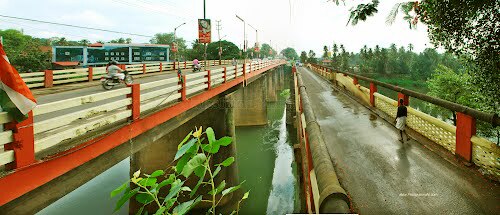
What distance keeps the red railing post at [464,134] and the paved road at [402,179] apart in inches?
13.1

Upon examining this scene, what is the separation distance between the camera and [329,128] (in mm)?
8406

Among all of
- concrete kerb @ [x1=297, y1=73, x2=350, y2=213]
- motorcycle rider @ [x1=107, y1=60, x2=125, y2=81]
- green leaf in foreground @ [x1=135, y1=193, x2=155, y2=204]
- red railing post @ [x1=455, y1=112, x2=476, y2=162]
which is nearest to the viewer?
concrete kerb @ [x1=297, y1=73, x2=350, y2=213]

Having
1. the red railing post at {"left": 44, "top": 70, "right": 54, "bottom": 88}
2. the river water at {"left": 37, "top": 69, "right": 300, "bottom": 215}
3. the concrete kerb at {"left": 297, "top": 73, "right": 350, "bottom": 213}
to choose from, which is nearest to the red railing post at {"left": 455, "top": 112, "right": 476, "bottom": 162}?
the concrete kerb at {"left": 297, "top": 73, "right": 350, "bottom": 213}

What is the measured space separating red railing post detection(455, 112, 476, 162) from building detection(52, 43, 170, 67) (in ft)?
130

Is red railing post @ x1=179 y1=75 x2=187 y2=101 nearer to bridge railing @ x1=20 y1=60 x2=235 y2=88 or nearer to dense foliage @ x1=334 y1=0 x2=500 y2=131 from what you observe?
dense foliage @ x1=334 y1=0 x2=500 y2=131

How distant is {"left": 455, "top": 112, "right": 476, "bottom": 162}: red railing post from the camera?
17.2ft

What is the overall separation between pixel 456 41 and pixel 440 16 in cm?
169

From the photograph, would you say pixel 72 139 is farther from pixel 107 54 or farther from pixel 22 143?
pixel 107 54

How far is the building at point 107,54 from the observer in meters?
37.2

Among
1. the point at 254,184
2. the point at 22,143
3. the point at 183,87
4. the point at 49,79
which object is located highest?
the point at 49,79

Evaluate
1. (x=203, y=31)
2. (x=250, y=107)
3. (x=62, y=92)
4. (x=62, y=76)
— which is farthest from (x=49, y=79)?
(x=250, y=107)

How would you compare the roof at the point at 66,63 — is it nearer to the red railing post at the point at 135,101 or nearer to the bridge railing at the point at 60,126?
the bridge railing at the point at 60,126

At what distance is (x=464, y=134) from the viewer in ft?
17.6

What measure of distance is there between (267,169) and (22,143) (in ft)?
57.1
